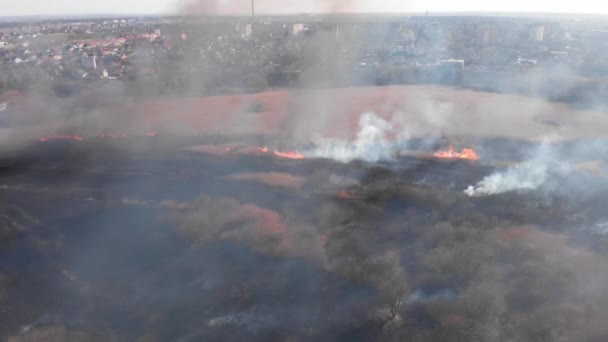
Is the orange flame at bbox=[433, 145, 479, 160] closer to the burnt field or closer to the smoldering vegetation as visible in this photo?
the smoldering vegetation

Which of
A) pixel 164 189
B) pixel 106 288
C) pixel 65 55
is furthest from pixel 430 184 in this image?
pixel 65 55

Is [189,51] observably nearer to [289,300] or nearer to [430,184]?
[430,184]

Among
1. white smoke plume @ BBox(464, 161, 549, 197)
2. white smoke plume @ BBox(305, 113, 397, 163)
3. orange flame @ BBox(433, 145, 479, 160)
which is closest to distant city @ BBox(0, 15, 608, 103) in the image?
white smoke plume @ BBox(305, 113, 397, 163)

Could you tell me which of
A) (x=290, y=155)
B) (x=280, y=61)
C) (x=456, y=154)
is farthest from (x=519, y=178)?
(x=280, y=61)

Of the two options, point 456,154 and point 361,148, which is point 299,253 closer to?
point 361,148

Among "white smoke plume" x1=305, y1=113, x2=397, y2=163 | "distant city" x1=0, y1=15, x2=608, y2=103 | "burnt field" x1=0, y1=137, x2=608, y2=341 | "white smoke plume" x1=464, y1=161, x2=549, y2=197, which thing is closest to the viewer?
"burnt field" x1=0, y1=137, x2=608, y2=341

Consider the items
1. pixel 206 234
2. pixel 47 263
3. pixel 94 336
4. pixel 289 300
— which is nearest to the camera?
pixel 94 336

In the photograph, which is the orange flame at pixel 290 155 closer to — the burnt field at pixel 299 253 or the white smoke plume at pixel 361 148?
the white smoke plume at pixel 361 148
